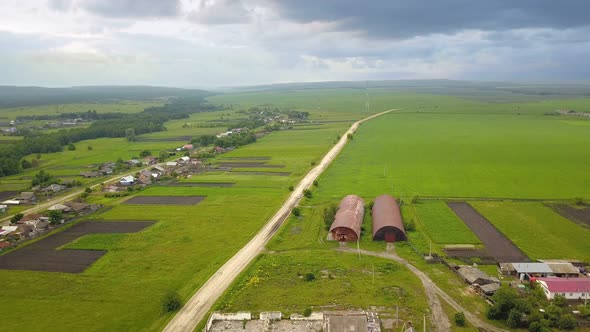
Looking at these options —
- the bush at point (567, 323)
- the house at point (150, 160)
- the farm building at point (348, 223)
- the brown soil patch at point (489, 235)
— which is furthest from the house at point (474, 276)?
the house at point (150, 160)

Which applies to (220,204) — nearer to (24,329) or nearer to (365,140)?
(24,329)

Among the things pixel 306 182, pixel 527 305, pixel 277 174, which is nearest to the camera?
pixel 527 305

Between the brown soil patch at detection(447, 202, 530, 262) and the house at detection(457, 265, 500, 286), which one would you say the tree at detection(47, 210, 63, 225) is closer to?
the house at detection(457, 265, 500, 286)

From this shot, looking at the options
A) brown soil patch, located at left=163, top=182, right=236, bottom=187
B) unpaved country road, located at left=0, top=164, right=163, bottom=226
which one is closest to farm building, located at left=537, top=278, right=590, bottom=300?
brown soil patch, located at left=163, top=182, right=236, bottom=187

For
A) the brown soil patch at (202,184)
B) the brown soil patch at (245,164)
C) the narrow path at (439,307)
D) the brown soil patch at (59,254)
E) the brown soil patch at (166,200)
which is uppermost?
the brown soil patch at (245,164)

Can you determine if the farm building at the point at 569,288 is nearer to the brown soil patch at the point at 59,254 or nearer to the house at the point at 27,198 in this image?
the brown soil patch at the point at 59,254

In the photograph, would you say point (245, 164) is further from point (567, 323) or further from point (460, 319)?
point (567, 323)

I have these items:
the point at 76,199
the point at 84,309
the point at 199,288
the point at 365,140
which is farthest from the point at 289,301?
the point at 365,140
